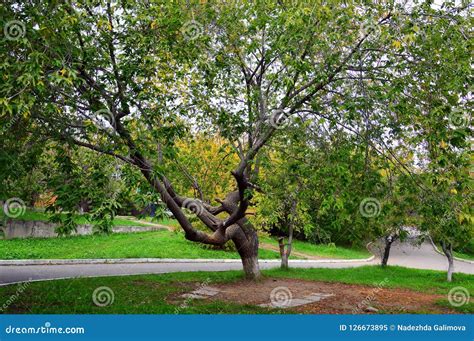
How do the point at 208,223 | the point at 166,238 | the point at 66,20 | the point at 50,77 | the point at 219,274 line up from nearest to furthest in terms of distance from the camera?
the point at 50,77, the point at 66,20, the point at 208,223, the point at 219,274, the point at 166,238

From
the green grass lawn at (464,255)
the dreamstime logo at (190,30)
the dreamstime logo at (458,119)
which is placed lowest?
the green grass lawn at (464,255)

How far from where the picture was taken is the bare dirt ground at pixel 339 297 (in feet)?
28.6

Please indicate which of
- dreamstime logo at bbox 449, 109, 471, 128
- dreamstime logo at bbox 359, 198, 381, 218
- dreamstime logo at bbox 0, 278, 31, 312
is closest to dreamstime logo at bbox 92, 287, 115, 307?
dreamstime logo at bbox 0, 278, 31, 312

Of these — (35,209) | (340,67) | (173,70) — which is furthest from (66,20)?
(35,209)

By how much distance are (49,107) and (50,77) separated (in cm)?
73

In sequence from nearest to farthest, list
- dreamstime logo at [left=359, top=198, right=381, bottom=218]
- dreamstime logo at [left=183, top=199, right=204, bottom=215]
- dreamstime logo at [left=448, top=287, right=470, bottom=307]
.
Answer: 1. dreamstime logo at [left=359, top=198, right=381, bottom=218]
2. dreamstime logo at [left=448, top=287, right=470, bottom=307]
3. dreamstime logo at [left=183, top=199, right=204, bottom=215]

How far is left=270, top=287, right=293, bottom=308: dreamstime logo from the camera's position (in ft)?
29.6

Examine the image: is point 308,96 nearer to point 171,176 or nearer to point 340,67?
point 340,67

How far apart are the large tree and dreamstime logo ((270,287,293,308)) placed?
2.12 meters

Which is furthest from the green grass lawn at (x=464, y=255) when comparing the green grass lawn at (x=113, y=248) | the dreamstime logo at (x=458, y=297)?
the dreamstime logo at (x=458, y=297)

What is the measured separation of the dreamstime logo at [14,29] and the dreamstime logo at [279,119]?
177 inches

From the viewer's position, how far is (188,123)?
1118cm

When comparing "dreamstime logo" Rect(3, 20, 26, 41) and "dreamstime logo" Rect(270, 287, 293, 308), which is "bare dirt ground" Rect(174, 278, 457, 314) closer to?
"dreamstime logo" Rect(270, 287, 293, 308)

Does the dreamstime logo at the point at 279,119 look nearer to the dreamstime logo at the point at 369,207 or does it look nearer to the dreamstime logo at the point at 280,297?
the dreamstime logo at the point at 369,207
